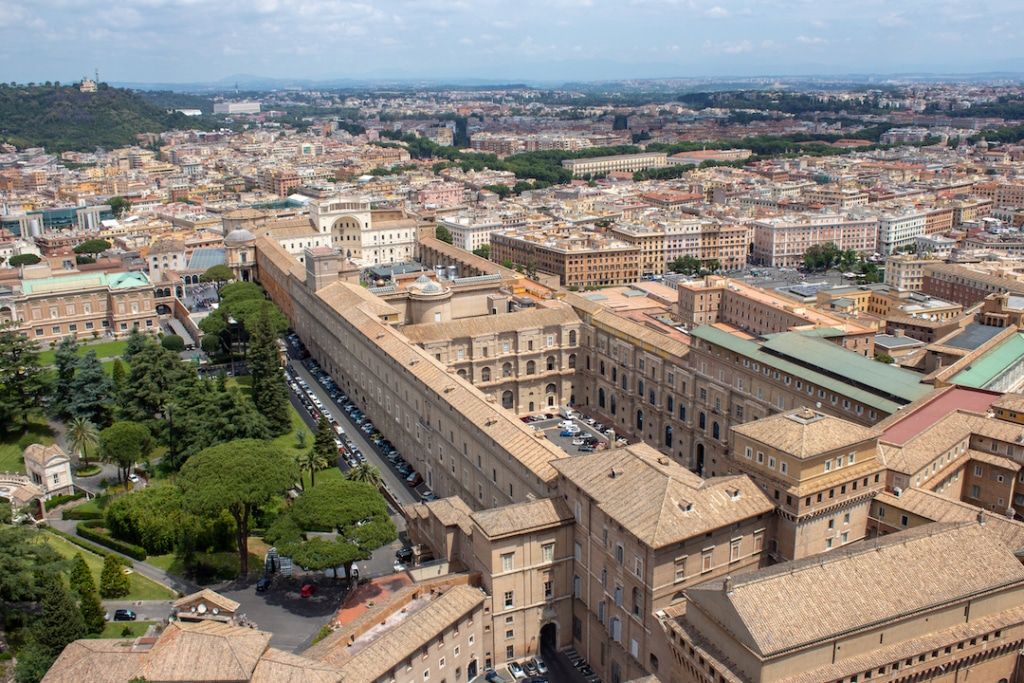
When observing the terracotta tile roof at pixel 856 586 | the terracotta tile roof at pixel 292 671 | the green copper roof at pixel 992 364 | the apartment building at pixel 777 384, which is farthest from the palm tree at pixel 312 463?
the green copper roof at pixel 992 364

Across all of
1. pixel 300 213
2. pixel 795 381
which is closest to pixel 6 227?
pixel 300 213

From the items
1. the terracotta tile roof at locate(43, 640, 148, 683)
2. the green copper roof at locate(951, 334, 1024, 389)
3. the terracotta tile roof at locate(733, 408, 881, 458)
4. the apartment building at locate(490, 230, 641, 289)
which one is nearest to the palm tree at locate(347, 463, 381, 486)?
the terracotta tile roof at locate(43, 640, 148, 683)

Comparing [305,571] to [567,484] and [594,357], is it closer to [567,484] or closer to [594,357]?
[567,484]

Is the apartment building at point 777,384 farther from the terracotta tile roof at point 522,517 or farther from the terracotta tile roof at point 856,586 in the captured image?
the terracotta tile roof at point 522,517

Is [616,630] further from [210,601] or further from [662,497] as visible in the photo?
[210,601]

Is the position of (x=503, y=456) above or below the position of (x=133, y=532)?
above
